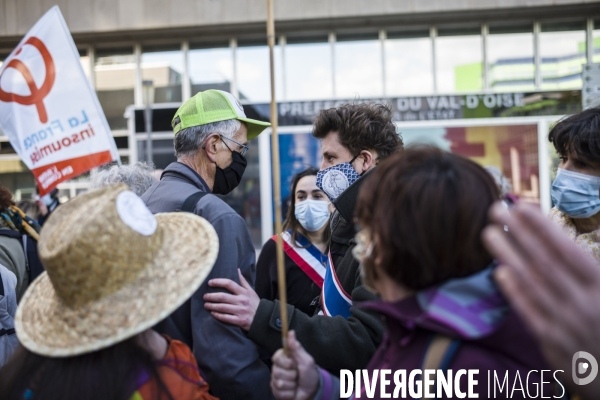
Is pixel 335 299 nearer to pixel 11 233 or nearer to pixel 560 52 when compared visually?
pixel 11 233

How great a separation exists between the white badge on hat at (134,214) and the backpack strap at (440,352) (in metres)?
0.86

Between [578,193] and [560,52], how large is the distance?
10024 millimetres

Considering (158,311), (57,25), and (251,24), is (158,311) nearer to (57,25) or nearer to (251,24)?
(57,25)

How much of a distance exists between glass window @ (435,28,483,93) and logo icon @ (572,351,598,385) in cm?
1119

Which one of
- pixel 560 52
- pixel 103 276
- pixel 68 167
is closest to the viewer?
pixel 103 276

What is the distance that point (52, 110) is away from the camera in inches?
138

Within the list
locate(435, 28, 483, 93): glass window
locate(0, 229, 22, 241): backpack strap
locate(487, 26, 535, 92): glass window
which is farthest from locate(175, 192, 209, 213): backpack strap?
locate(487, 26, 535, 92): glass window

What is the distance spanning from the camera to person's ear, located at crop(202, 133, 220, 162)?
262cm

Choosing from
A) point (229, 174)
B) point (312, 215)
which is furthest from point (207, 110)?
point (312, 215)

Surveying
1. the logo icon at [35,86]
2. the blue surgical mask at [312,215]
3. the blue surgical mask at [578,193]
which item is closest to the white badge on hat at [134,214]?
the blue surgical mask at [578,193]

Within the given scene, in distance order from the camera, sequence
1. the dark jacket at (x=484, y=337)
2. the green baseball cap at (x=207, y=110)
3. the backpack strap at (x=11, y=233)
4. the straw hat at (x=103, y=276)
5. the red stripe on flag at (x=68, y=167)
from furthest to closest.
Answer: the backpack strap at (x=11, y=233) → the red stripe on flag at (x=68, y=167) → the green baseball cap at (x=207, y=110) → the straw hat at (x=103, y=276) → the dark jacket at (x=484, y=337)

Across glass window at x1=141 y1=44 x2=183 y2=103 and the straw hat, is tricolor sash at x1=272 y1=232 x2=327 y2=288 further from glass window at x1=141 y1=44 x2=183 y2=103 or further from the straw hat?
glass window at x1=141 y1=44 x2=183 y2=103

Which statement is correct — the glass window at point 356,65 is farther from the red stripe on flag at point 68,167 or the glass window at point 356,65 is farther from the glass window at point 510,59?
the red stripe on flag at point 68,167

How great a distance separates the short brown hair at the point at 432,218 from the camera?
1.26 metres
